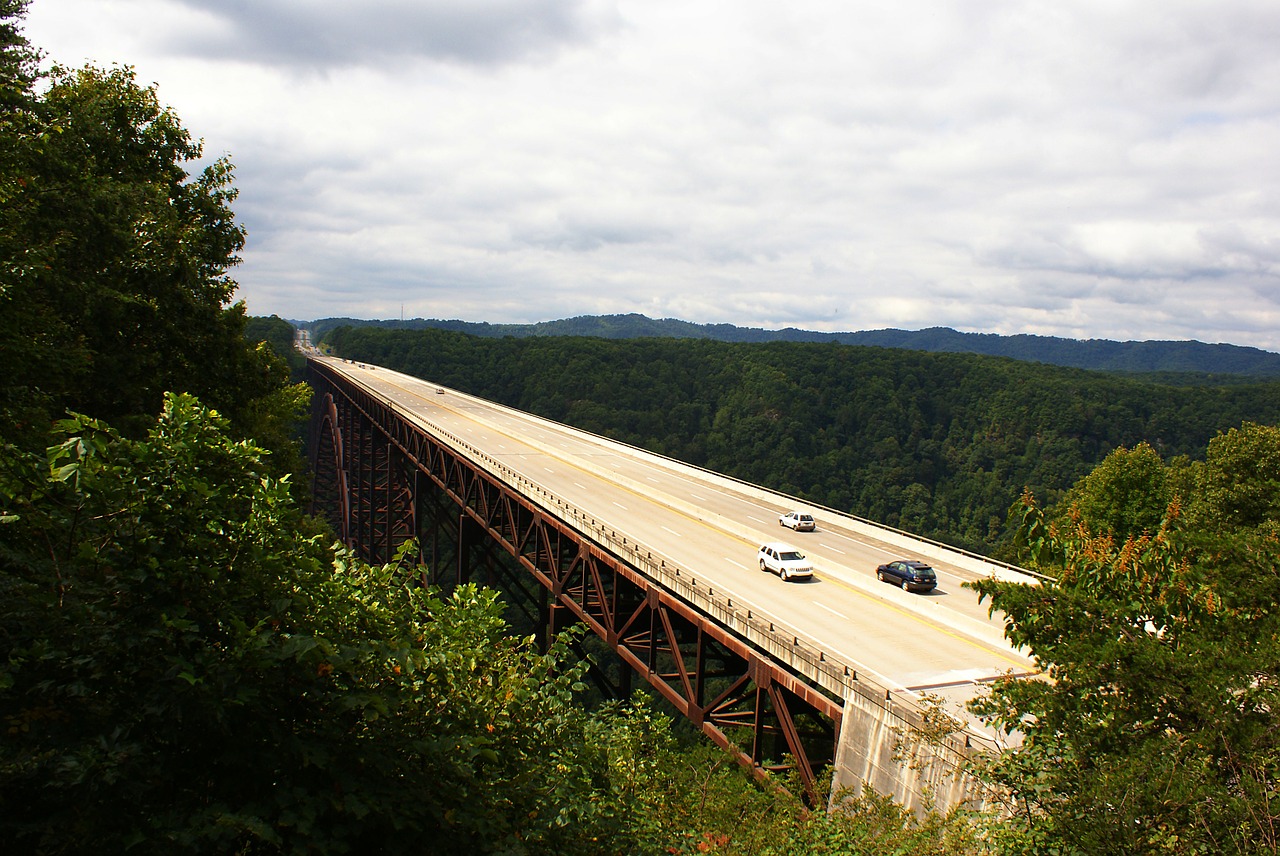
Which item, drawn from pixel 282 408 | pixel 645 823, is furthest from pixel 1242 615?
pixel 282 408

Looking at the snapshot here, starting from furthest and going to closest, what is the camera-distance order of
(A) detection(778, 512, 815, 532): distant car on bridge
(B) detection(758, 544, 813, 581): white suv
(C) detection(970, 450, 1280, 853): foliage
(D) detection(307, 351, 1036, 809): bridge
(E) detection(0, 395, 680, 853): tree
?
(A) detection(778, 512, 815, 532): distant car on bridge, (B) detection(758, 544, 813, 581): white suv, (D) detection(307, 351, 1036, 809): bridge, (C) detection(970, 450, 1280, 853): foliage, (E) detection(0, 395, 680, 853): tree

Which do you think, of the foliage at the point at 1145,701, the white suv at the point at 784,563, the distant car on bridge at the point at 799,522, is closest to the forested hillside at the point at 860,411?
the distant car on bridge at the point at 799,522

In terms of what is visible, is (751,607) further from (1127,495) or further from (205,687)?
(1127,495)

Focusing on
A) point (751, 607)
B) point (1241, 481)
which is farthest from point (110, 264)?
point (1241, 481)

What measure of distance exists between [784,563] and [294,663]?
18.1 m

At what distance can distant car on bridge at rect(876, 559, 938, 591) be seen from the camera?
837 inches

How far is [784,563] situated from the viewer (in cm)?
2192

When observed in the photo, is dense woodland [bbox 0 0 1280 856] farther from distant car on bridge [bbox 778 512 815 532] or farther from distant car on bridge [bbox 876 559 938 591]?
distant car on bridge [bbox 778 512 815 532]

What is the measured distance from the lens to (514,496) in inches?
1177

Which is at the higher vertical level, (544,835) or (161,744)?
(161,744)

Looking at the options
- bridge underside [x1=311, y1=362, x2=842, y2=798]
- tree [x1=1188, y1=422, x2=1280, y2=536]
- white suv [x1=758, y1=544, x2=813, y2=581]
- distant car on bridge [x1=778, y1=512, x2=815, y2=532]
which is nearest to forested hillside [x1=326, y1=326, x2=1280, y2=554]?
tree [x1=1188, y1=422, x2=1280, y2=536]

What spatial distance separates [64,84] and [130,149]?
183 cm

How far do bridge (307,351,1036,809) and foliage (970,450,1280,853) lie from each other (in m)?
1.46

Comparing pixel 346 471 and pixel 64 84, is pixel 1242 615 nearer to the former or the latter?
pixel 64 84
